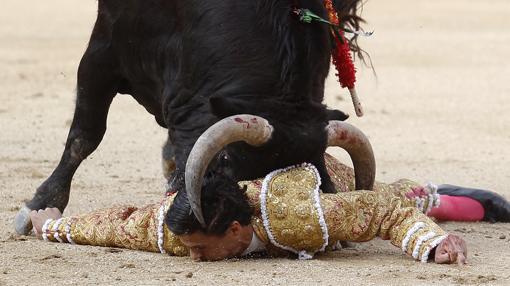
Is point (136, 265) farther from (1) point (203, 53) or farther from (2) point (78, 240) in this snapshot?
(1) point (203, 53)

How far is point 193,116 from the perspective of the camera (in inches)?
205

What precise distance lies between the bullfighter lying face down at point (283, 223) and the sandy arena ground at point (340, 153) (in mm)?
62

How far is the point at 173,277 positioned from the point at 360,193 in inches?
31.9

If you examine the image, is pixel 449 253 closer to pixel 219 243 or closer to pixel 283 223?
pixel 283 223

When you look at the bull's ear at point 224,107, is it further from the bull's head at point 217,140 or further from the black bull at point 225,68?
the bull's head at point 217,140

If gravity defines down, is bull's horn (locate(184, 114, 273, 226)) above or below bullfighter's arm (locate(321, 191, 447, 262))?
above

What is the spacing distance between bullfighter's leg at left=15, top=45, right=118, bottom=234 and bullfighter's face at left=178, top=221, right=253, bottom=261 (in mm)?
1032

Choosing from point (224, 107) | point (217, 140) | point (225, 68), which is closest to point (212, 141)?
point (217, 140)

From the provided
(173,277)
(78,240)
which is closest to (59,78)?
(78,240)

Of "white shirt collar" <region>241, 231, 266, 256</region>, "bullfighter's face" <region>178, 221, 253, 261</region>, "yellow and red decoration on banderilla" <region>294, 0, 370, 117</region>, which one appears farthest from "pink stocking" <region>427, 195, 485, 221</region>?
"bullfighter's face" <region>178, 221, 253, 261</region>

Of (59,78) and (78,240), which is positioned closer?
(78,240)

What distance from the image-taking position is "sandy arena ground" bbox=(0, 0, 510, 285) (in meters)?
4.78

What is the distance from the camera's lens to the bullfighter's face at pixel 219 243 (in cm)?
486

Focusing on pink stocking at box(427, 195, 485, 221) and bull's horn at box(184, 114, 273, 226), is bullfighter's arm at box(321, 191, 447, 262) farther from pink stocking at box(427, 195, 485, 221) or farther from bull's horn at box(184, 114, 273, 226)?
pink stocking at box(427, 195, 485, 221)
